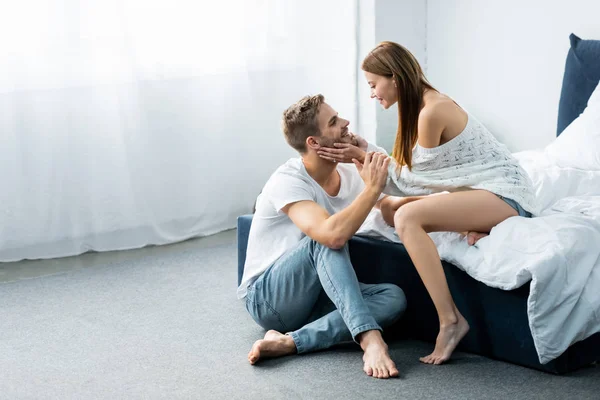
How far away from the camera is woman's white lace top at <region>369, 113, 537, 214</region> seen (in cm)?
260

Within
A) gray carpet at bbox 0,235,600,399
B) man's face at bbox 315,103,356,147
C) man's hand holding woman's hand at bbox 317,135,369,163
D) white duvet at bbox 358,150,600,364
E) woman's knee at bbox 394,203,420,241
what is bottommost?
gray carpet at bbox 0,235,600,399

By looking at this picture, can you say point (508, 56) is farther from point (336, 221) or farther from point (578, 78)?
point (336, 221)

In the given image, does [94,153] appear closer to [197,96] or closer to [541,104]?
[197,96]

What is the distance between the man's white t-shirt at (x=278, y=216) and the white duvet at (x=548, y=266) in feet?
1.32

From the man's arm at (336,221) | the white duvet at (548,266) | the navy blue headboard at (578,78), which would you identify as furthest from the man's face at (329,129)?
the navy blue headboard at (578,78)

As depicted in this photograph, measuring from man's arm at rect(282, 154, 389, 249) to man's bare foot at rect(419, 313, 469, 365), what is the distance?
15.3 inches

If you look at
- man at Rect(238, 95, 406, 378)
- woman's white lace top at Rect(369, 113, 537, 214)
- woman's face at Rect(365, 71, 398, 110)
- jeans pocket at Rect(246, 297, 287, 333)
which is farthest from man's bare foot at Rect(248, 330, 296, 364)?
woman's face at Rect(365, 71, 398, 110)

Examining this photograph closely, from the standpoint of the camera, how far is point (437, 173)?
263cm

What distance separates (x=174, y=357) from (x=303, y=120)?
84 centimetres

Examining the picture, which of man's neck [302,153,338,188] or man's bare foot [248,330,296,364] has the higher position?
man's neck [302,153,338,188]

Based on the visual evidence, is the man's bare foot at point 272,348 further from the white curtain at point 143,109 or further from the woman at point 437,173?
the white curtain at point 143,109

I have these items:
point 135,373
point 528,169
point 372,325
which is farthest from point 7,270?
point 528,169

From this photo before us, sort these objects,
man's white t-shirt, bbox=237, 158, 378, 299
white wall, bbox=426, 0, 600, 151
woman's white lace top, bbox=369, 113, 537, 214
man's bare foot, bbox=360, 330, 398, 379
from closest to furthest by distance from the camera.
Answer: man's bare foot, bbox=360, 330, 398, 379
woman's white lace top, bbox=369, 113, 537, 214
man's white t-shirt, bbox=237, 158, 378, 299
white wall, bbox=426, 0, 600, 151

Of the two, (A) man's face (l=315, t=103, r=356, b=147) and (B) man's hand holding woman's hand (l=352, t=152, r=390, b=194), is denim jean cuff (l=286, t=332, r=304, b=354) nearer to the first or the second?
(B) man's hand holding woman's hand (l=352, t=152, r=390, b=194)
